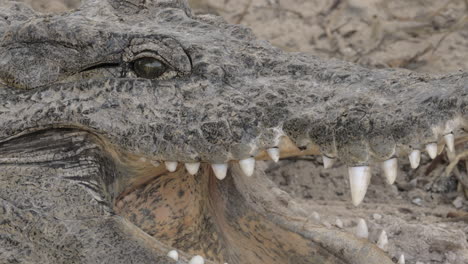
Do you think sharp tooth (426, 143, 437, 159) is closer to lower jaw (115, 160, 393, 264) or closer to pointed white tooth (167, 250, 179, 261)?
lower jaw (115, 160, 393, 264)

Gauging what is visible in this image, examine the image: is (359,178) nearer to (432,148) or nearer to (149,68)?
(432,148)

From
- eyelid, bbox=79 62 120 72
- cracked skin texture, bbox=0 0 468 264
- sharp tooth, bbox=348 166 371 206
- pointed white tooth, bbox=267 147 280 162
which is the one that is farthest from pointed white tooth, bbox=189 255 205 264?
eyelid, bbox=79 62 120 72

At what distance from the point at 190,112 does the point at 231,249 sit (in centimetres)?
97

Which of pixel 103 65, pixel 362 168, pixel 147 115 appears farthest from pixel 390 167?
pixel 103 65

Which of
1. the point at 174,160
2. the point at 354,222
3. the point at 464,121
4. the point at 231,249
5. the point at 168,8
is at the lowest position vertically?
the point at 231,249

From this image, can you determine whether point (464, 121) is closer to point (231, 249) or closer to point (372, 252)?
point (372, 252)

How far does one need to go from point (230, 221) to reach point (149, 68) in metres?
0.93

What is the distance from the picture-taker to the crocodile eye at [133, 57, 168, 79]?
7.80 ft

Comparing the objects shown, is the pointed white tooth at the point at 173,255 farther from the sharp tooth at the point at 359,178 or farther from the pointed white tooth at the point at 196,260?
the sharp tooth at the point at 359,178

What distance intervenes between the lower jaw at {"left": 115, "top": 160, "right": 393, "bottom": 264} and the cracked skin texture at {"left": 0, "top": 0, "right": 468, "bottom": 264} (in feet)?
0.05

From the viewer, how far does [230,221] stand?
2986 mm

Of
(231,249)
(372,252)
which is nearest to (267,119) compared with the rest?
(372,252)

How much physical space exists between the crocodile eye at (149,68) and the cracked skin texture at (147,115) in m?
0.02

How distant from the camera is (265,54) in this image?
240 centimetres
